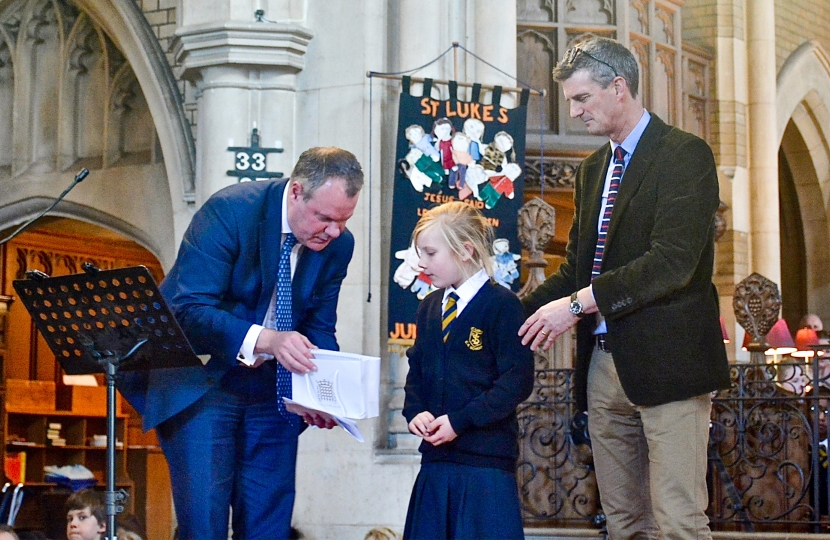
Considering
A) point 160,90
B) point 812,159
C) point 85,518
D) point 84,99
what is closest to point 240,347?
point 85,518

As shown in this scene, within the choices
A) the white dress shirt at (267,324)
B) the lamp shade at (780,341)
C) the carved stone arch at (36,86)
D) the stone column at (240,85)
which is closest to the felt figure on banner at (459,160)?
the stone column at (240,85)

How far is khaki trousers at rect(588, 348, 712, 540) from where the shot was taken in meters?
3.30

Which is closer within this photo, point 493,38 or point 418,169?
point 418,169

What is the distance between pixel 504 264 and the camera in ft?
24.6

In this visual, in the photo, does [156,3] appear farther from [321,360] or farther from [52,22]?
[321,360]

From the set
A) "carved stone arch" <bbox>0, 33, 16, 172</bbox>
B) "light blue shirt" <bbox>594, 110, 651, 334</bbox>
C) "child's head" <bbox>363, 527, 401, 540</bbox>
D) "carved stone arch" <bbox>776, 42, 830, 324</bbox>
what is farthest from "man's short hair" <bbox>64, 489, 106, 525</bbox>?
"carved stone arch" <bbox>776, 42, 830, 324</bbox>

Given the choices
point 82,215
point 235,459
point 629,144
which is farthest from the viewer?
point 82,215

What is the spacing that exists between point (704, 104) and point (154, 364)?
28.1ft

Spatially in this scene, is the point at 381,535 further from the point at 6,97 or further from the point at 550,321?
the point at 6,97

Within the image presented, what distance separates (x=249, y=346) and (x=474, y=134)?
4.29 meters

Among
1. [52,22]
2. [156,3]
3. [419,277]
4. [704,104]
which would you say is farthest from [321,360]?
[704,104]

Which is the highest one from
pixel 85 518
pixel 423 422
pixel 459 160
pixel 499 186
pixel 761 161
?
pixel 761 161

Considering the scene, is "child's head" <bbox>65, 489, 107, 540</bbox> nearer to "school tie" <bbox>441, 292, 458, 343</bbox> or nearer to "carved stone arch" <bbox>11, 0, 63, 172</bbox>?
"school tie" <bbox>441, 292, 458, 343</bbox>

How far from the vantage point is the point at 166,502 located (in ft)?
37.9
